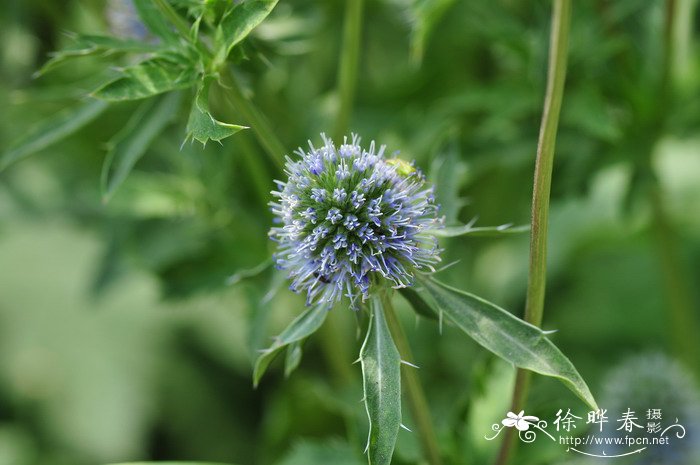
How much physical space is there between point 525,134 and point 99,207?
3.33ft

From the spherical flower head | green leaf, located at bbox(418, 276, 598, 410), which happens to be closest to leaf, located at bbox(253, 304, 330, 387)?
the spherical flower head

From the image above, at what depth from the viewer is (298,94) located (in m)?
2.06

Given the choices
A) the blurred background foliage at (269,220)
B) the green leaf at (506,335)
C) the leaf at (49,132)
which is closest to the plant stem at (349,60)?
the blurred background foliage at (269,220)

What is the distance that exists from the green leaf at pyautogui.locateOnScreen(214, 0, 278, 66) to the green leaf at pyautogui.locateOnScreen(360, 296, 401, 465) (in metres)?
0.38

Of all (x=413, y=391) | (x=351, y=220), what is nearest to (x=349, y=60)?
(x=351, y=220)

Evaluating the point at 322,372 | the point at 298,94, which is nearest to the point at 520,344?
the point at 298,94

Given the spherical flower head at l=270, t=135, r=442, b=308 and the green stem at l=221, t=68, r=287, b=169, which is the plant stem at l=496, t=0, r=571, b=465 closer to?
the spherical flower head at l=270, t=135, r=442, b=308

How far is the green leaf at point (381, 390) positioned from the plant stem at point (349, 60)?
569 mm

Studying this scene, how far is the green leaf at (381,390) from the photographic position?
92 cm

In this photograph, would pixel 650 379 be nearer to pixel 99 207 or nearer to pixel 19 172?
pixel 99 207

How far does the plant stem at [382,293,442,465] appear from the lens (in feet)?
3.38

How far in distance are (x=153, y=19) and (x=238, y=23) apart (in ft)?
0.62

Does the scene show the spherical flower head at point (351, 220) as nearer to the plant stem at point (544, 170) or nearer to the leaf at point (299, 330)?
the leaf at point (299, 330)

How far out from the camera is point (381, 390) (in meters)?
0.95
